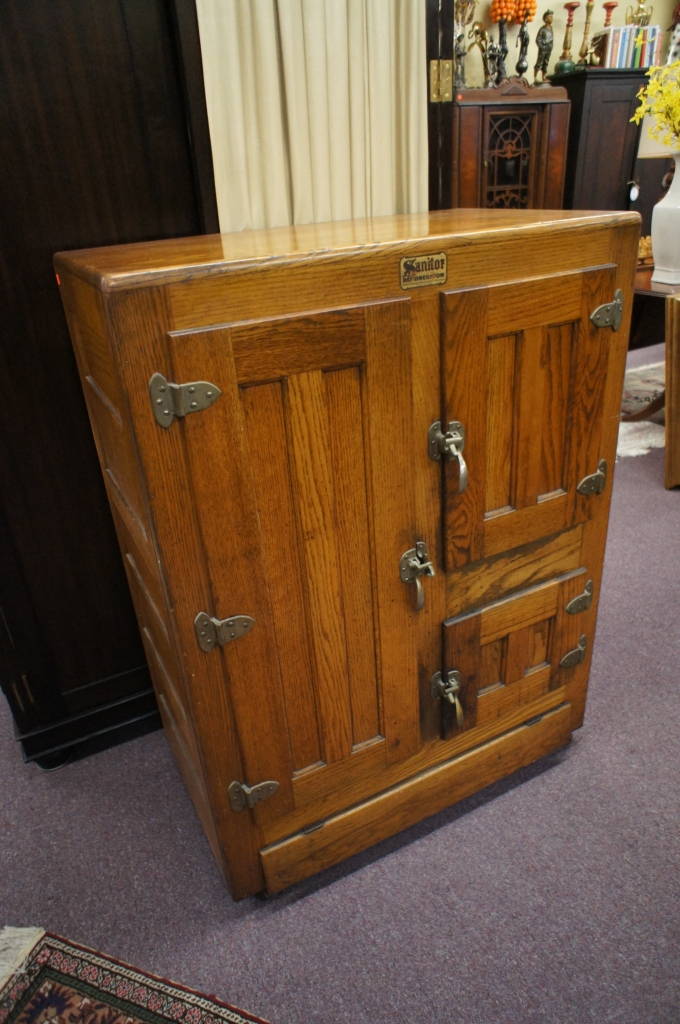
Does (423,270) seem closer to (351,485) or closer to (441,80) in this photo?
(351,485)

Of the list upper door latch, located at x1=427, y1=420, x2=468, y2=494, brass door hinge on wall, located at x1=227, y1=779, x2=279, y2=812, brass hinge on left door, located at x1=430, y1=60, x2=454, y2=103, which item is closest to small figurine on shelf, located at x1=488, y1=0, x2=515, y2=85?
brass hinge on left door, located at x1=430, y1=60, x2=454, y2=103

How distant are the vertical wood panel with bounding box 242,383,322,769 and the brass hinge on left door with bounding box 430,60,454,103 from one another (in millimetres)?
1043

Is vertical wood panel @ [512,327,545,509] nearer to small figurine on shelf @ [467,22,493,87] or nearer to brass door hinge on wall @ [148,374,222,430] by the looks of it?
brass door hinge on wall @ [148,374,222,430]

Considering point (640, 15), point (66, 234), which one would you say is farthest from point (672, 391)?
point (640, 15)

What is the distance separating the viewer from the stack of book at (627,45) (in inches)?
168

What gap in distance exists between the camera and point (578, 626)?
4.56 ft

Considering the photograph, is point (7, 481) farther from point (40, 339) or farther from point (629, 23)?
point (629, 23)

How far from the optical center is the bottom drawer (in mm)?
1217

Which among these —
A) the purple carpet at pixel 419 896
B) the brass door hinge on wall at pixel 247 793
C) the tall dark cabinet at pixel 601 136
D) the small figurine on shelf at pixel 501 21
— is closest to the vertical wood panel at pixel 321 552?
the brass door hinge on wall at pixel 247 793

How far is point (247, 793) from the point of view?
110 cm

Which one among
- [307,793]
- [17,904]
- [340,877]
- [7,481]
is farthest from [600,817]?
[7,481]

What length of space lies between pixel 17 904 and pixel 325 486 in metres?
1.08

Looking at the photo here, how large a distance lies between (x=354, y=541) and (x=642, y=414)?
2.86m

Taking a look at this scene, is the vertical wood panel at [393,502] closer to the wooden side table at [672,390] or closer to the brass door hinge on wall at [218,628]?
the brass door hinge on wall at [218,628]
